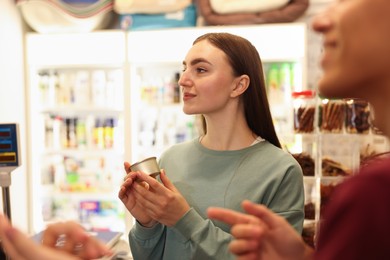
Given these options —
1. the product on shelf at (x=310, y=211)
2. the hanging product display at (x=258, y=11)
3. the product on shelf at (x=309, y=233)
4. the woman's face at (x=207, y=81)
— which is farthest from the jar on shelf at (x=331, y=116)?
the woman's face at (x=207, y=81)

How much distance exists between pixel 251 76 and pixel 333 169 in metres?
1.27

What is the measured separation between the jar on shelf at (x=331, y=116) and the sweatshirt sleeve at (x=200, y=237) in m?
1.53

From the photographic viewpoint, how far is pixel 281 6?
345 cm

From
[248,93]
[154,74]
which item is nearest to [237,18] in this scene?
[154,74]

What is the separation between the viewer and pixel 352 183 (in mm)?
498

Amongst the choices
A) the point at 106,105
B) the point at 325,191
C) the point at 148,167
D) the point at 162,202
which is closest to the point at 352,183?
the point at 162,202

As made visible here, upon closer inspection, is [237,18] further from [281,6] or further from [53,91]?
[53,91]

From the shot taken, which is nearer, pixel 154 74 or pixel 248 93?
pixel 248 93

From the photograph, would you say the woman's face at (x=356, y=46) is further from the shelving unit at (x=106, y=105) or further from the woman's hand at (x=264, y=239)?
the shelving unit at (x=106, y=105)

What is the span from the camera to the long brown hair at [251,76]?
159 cm

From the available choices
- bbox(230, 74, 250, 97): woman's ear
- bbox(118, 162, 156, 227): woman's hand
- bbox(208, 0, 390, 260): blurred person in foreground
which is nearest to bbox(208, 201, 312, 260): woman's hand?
bbox(208, 0, 390, 260): blurred person in foreground

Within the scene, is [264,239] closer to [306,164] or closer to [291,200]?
[291,200]

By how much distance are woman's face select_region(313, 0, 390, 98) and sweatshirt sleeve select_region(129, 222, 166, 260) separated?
103 centimetres

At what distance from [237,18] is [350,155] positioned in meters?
1.46
